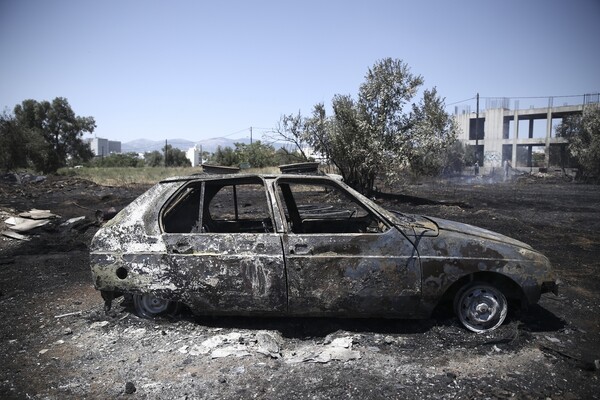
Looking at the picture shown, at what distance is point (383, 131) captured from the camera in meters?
18.4

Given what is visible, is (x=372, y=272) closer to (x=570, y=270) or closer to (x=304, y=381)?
(x=304, y=381)

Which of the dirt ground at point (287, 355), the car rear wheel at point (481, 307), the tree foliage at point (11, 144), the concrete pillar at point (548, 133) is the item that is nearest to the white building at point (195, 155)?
the tree foliage at point (11, 144)

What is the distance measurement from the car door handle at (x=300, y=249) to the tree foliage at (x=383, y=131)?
564 inches

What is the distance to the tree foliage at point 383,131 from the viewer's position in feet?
58.2

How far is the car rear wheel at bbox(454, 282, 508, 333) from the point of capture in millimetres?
3896

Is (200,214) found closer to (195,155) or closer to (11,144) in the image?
(11,144)

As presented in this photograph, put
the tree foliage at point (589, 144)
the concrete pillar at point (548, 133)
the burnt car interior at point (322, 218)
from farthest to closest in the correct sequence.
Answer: the concrete pillar at point (548, 133) → the tree foliage at point (589, 144) → the burnt car interior at point (322, 218)

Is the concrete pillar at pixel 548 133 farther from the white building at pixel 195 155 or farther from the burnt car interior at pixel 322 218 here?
the white building at pixel 195 155

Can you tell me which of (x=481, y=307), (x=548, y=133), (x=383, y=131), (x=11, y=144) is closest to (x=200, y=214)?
(x=481, y=307)

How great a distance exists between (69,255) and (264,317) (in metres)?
5.08

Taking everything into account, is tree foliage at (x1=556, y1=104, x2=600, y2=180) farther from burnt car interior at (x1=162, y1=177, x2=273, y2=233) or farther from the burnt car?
burnt car interior at (x1=162, y1=177, x2=273, y2=233)

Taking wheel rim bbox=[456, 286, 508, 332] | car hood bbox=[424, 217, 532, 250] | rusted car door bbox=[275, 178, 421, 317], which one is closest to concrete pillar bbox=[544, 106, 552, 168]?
car hood bbox=[424, 217, 532, 250]

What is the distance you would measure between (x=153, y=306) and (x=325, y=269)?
1892 mm

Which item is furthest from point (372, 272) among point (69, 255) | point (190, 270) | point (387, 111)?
point (387, 111)
